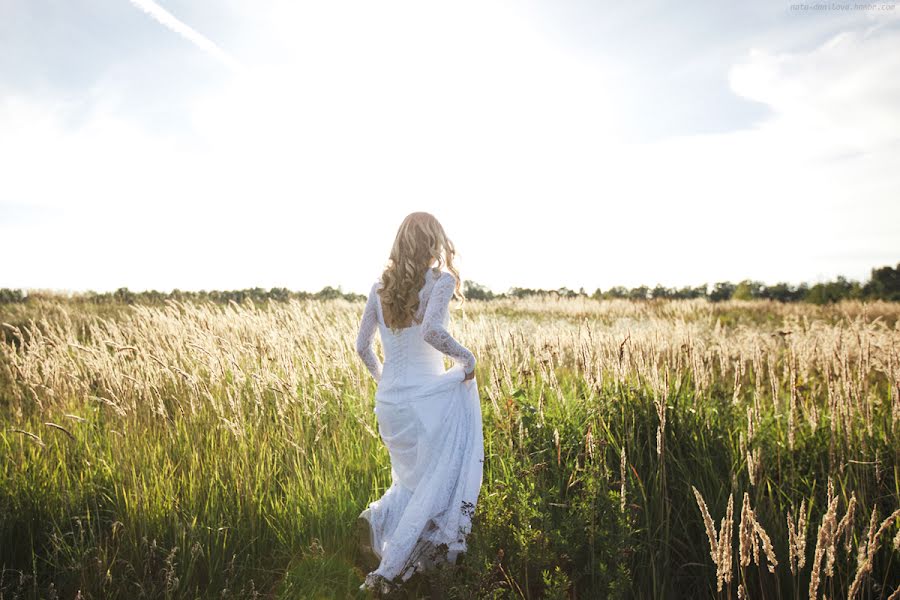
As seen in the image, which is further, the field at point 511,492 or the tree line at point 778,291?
the tree line at point 778,291

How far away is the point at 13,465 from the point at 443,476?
343cm

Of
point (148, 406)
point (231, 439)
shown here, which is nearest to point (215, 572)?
point (231, 439)

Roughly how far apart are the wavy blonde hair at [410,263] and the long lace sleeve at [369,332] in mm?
146

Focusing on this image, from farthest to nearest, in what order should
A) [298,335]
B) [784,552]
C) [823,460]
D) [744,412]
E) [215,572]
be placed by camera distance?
[298,335]
[744,412]
[823,460]
[215,572]
[784,552]

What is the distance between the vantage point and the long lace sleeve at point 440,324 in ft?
10.8

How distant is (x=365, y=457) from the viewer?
4.19 metres

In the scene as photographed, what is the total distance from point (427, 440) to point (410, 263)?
3.60 ft

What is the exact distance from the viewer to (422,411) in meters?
3.37

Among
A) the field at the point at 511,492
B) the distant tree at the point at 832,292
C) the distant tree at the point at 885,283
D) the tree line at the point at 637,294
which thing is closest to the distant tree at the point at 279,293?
the tree line at the point at 637,294

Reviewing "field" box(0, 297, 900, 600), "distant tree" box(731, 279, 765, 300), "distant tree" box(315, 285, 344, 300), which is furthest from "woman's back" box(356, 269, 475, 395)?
"distant tree" box(731, 279, 765, 300)

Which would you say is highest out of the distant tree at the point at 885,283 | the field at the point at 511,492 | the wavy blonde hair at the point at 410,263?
the distant tree at the point at 885,283

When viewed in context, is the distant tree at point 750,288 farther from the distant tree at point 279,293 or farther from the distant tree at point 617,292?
the distant tree at point 279,293

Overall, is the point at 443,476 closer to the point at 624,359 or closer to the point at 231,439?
the point at 624,359

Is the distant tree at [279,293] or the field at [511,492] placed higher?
the distant tree at [279,293]
